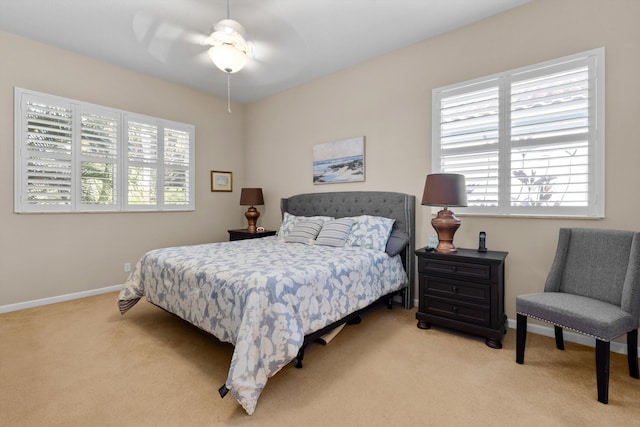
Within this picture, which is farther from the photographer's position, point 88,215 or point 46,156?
point 88,215

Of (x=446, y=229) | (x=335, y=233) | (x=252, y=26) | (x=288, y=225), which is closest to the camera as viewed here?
(x=446, y=229)

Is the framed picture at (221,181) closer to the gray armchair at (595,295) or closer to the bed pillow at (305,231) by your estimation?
the bed pillow at (305,231)

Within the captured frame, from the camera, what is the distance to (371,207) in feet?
12.1

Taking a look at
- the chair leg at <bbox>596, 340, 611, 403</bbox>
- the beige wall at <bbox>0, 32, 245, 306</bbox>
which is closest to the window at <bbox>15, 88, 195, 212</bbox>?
the beige wall at <bbox>0, 32, 245, 306</bbox>

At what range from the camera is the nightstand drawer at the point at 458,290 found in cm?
250

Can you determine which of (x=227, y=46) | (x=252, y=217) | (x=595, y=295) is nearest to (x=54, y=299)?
(x=252, y=217)

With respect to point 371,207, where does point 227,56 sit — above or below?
above

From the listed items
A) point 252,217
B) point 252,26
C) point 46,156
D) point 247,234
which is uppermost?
point 252,26

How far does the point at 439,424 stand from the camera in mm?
1576

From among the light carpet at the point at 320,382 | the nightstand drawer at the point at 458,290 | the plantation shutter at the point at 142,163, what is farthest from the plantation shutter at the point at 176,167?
the nightstand drawer at the point at 458,290

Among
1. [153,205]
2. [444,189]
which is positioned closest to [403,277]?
[444,189]

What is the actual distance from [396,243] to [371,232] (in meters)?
0.28

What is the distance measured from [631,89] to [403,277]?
240cm

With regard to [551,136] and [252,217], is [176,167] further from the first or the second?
[551,136]
